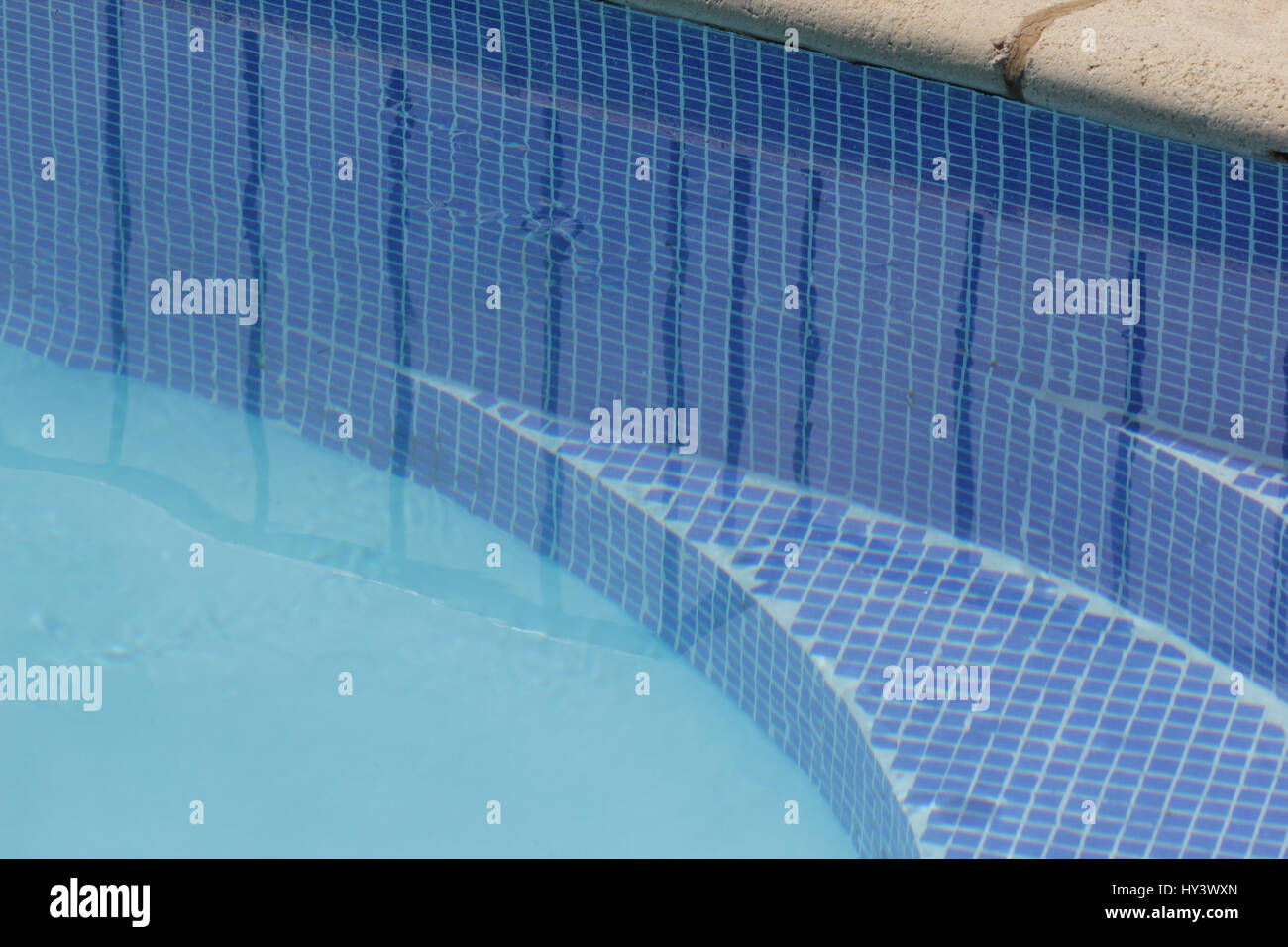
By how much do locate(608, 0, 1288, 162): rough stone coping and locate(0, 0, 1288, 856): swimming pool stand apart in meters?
0.07

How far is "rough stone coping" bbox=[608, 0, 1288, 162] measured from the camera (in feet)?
9.94

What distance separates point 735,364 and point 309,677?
3.75 ft

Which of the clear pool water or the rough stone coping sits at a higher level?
the rough stone coping

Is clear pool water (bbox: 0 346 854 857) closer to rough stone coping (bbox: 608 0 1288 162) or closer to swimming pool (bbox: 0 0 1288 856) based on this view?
swimming pool (bbox: 0 0 1288 856)

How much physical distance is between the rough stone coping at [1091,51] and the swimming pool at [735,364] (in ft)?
0.23

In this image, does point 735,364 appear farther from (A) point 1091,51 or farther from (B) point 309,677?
(B) point 309,677

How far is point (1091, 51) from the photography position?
3.10 meters

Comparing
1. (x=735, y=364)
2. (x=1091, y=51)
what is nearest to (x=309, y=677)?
(x=735, y=364)

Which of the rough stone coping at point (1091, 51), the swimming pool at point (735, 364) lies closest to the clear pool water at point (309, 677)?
the swimming pool at point (735, 364)

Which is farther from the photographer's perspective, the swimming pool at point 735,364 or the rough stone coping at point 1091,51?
the swimming pool at point 735,364

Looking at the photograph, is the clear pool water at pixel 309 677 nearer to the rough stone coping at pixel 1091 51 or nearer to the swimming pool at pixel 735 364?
the swimming pool at pixel 735 364

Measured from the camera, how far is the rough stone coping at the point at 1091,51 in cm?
303

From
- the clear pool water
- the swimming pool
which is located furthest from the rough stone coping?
the clear pool water
